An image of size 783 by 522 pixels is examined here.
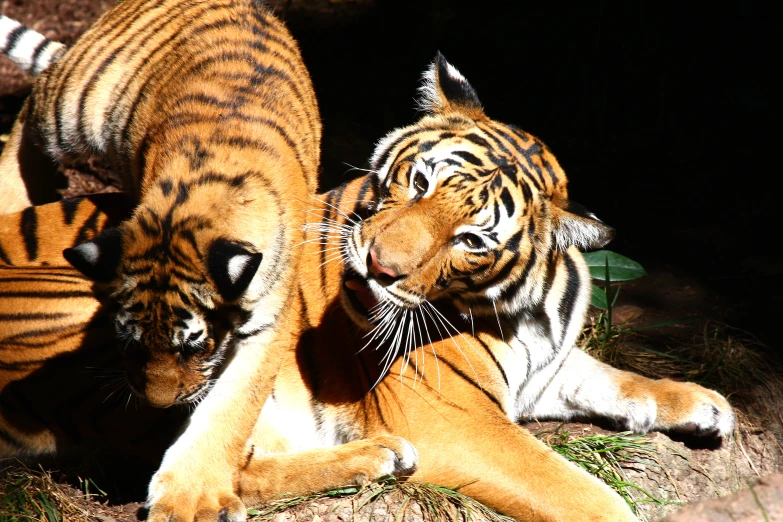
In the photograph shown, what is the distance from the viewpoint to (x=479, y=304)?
2580mm

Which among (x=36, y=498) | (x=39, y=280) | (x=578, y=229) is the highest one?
(x=578, y=229)

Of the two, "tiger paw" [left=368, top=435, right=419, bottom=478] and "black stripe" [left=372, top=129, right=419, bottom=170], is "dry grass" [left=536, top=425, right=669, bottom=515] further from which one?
"black stripe" [left=372, top=129, right=419, bottom=170]

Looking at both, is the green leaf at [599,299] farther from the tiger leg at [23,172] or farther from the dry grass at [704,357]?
the tiger leg at [23,172]

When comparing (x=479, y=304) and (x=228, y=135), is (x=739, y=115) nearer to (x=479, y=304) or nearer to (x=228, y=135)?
(x=479, y=304)

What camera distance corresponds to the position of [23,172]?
3.70m

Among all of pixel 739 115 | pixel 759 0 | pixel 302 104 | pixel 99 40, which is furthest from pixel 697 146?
pixel 99 40

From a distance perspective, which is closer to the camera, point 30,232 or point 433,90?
point 433,90

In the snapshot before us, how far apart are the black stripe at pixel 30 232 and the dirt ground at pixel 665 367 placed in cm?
88

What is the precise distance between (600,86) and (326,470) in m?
3.54

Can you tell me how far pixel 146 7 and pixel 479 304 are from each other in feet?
7.68

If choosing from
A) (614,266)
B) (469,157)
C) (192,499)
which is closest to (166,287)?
(192,499)

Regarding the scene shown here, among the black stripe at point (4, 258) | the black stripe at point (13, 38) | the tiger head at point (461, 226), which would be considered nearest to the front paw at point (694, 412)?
the tiger head at point (461, 226)

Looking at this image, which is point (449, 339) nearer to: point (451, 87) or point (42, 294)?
point (451, 87)

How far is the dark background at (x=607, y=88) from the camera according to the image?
4492 millimetres
